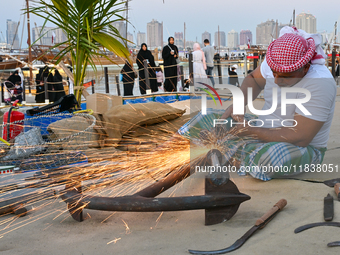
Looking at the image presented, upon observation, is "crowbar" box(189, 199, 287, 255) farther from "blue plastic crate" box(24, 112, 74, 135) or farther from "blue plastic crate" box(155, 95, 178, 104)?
"blue plastic crate" box(155, 95, 178, 104)

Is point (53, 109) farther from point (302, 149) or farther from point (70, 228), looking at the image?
point (302, 149)

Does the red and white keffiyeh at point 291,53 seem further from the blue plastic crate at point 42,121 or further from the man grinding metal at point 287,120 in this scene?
the blue plastic crate at point 42,121

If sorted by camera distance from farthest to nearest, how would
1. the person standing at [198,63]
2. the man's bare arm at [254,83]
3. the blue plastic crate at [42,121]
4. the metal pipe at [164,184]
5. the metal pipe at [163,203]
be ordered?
the person standing at [198,63]
the blue plastic crate at [42,121]
the man's bare arm at [254,83]
the metal pipe at [164,184]
the metal pipe at [163,203]

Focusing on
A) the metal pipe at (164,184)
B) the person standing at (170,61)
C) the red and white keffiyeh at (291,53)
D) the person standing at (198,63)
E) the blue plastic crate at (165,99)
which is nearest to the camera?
the metal pipe at (164,184)

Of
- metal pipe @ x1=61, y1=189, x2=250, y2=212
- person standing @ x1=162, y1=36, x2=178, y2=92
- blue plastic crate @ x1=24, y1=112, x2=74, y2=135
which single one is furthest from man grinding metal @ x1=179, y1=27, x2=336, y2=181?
person standing @ x1=162, y1=36, x2=178, y2=92

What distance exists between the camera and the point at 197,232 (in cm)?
180

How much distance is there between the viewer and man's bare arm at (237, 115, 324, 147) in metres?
2.20

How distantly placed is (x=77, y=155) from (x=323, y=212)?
5.70 ft

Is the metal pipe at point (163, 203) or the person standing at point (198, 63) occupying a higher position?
the person standing at point (198, 63)

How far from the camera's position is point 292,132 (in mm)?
2305

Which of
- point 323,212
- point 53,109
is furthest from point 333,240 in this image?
point 53,109

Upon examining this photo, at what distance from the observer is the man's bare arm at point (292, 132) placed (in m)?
2.20

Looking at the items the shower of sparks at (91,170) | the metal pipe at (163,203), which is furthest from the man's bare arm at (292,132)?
the metal pipe at (163,203)

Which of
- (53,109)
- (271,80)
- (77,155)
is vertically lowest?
(77,155)
